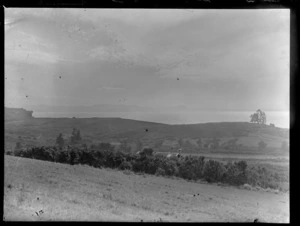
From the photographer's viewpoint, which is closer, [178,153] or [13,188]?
[13,188]

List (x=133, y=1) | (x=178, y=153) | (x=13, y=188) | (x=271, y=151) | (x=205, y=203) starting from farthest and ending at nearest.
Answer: (x=178, y=153) < (x=271, y=151) < (x=205, y=203) < (x=13, y=188) < (x=133, y=1)

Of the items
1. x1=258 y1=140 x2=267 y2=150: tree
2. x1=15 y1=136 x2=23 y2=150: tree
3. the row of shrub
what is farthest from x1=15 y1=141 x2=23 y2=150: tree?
x1=258 y1=140 x2=267 y2=150: tree

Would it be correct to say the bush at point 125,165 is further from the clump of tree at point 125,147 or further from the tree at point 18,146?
the tree at point 18,146

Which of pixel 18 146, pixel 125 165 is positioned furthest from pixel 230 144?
pixel 18 146

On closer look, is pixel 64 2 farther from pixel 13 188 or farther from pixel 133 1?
pixel 13 188

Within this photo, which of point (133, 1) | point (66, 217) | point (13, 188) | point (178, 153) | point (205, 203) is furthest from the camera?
point (178, 153)

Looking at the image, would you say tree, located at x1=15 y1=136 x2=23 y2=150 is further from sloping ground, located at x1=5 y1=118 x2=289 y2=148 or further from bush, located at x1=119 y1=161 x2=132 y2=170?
bush, located at x1=119 y1=161 x2=132 y2=170

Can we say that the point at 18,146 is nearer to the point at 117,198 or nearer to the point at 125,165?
the point at 125,165

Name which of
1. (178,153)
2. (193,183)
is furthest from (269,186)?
(178,153)

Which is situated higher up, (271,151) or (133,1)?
(133,1)

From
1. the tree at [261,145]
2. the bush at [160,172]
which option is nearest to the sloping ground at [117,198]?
the bush at [160,172]
